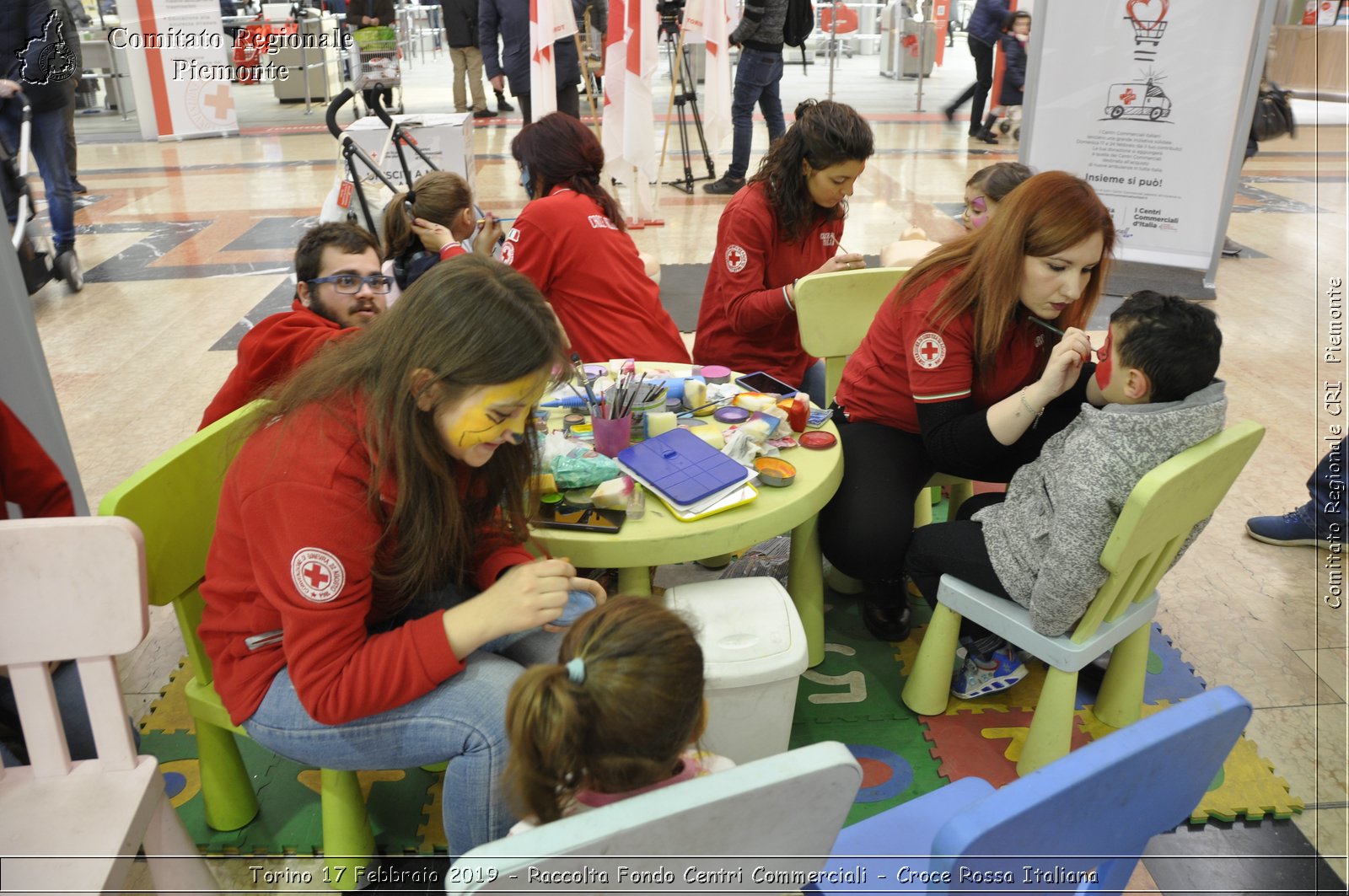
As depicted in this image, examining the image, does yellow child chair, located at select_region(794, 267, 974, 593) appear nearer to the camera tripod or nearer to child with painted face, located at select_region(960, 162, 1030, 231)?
child with painted face, located at select_region(960, 162, 1030, 231)

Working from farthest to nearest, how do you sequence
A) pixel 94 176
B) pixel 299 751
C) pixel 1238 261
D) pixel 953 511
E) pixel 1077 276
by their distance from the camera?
pixel 94 176 → pixel 1238 261 → pixel 953 511 → pixel 1077 276 → pixel 299 751

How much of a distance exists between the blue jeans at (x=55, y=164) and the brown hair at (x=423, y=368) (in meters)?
5.15

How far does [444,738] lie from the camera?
1.61 m

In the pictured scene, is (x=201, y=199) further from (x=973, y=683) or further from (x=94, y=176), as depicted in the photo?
(x=973, y=683)

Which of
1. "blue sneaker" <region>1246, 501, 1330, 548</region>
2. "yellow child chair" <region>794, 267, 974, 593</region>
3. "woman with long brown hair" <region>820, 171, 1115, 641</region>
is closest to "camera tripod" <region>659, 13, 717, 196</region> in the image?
"yellow child chair" <region>794, 267, 974, 593</region>

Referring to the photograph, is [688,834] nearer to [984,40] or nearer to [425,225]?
[425,225]

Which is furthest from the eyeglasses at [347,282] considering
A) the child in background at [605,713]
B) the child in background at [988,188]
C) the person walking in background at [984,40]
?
the person walking in background at [984,40]

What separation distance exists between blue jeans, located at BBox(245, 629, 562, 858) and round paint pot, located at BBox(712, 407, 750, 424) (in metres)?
0.93

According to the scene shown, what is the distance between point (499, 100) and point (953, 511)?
32.5 feet

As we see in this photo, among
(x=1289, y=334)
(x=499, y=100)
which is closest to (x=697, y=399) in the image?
(x=1289, y=334)

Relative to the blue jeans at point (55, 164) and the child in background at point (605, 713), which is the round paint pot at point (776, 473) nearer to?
the child in background at point (605, 713)

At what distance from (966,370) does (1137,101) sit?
368 cm

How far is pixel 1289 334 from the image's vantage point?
16.0 ft

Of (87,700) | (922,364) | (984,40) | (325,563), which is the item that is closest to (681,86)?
(984,40)
